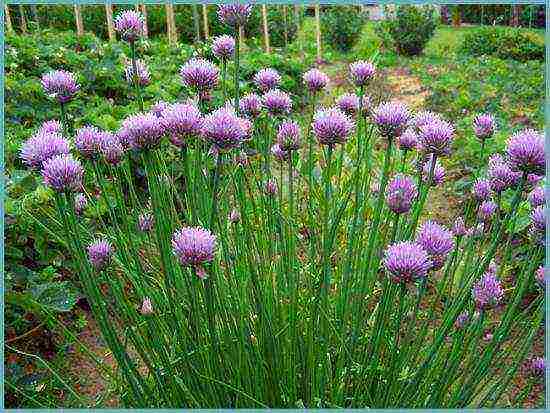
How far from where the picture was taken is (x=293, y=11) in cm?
1330

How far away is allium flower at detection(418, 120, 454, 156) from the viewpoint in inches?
53.2

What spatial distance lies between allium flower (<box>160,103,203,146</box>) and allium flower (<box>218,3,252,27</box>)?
322 mm

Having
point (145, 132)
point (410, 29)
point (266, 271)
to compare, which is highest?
point (145, 132)

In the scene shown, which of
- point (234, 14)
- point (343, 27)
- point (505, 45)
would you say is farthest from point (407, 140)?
point (343, 27)

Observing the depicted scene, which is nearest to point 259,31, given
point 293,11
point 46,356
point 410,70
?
point 293,11

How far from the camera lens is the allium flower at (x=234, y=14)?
1455 millimetres

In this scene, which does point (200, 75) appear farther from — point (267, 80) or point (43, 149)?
point (43, 149)

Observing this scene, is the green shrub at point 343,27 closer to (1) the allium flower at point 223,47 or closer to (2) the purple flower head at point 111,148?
(1) the allium flower at point 223,47

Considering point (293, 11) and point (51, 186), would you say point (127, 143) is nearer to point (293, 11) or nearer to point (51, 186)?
point (51, 186)

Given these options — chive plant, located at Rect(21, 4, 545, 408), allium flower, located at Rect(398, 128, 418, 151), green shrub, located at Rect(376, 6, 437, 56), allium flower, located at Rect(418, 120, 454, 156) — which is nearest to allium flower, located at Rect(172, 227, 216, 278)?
chive plant, located at Rect(21, 4, 545, 408)

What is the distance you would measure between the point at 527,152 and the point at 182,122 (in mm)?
643

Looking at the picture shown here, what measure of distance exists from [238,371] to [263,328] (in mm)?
109

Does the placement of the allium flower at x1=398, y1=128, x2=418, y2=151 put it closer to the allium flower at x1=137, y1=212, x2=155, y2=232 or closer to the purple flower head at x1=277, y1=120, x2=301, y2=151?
the purple flower head at x1=277, y1=120, x2=301, y2=151

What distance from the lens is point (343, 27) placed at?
11.5 m
